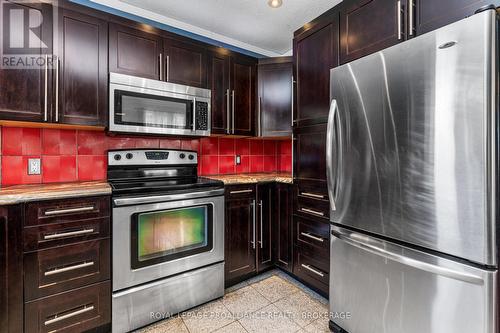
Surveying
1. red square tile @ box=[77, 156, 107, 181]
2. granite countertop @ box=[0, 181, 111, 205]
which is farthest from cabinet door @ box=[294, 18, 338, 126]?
red square tile @ box=[77, 156, 107, 181]

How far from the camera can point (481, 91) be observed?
100cm

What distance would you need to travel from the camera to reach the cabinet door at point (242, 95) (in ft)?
8.45

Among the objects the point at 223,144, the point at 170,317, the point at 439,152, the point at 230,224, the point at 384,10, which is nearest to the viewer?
the point at 439,152

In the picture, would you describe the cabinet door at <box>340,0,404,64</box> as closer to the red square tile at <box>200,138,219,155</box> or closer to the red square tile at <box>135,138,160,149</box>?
the red square tile at <box>200,138,219,155</box>

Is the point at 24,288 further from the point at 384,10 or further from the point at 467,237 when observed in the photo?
the point at 384,10

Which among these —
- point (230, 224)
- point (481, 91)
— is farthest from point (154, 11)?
point (481, 91)

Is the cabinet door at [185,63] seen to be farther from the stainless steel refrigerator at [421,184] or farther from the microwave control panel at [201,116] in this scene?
the stainless steel refrigerator at [421,184]

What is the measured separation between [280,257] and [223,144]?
1.39m

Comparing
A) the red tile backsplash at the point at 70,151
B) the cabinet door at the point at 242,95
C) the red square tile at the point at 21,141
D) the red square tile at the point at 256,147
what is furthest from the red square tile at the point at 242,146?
the red square tile at the point at 21,141

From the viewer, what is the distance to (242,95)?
104 inches

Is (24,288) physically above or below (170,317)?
above

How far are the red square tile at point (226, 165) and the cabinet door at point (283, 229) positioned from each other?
2.42 feet

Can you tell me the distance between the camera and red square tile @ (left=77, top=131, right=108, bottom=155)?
2086 millimetres

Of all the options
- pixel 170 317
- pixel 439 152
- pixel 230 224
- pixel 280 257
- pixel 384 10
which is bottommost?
pixel 170 317
